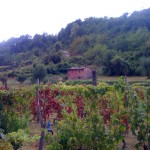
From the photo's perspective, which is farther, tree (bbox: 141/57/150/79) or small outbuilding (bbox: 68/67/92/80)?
small outbuilding (bbox: 68/67/92/80)

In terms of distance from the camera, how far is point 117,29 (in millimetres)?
64750

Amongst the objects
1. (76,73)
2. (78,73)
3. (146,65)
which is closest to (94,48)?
(78,73)

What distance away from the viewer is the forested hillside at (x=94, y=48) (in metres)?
41.8

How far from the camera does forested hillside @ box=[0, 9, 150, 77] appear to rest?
4175cm

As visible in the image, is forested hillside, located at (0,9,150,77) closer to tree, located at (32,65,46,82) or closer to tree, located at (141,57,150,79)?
tree, located at (141,57,150,79)

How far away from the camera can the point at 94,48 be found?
55.7m

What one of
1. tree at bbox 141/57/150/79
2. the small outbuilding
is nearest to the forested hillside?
tree at bbox 141/57/150/79

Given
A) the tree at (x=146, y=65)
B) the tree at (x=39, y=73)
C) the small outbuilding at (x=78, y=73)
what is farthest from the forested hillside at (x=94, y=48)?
the tree at (x=39, y=73)

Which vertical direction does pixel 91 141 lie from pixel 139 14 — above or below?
below

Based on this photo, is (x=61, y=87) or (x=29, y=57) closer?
(x=61, y=87)

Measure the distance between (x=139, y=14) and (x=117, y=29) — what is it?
7412 mm

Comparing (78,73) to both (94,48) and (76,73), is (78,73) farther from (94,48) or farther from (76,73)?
(94,48)

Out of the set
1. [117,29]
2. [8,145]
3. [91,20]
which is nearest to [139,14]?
[117,29]

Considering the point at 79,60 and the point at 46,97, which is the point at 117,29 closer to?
the point at 79,60
